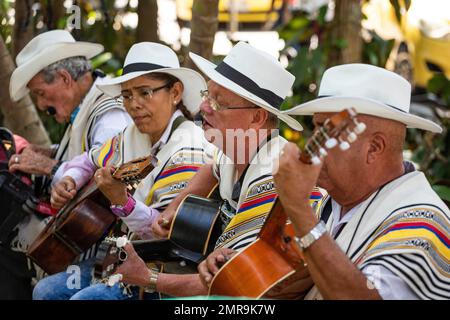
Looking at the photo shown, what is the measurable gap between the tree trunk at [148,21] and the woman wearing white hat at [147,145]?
5.59 ft

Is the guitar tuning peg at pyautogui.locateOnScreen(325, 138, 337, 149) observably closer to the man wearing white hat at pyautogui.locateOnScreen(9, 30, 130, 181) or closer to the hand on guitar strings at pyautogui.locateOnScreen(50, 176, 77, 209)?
the hand on guitar strings at pyautogui.locateOnScreen(50, 176, 77, 209)

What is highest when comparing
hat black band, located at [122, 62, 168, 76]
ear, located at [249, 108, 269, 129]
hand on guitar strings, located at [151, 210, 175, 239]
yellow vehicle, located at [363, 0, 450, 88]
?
ear, located at [249, 108, 269, 129]

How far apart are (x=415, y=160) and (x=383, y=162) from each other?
11.5ft

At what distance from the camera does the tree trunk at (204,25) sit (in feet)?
16.2

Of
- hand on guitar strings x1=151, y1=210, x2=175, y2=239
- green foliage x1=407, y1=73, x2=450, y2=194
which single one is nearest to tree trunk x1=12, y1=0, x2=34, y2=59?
hand on guitar strings x1=151, y1=210, x2=175, y2=239

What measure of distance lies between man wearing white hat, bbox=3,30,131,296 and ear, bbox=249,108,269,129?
147 cm

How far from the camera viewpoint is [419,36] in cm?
1085

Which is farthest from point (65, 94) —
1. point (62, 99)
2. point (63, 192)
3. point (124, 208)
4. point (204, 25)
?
point (124, 208)

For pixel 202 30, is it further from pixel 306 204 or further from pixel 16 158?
pixel 306 204

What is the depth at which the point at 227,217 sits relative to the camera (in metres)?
3.75

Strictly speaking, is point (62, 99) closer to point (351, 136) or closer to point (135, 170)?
point (135, 170)

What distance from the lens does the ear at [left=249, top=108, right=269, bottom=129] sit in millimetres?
3619

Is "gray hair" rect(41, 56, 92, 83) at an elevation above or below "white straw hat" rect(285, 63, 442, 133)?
below

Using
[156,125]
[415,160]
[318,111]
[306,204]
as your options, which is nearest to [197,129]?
[156,125]
